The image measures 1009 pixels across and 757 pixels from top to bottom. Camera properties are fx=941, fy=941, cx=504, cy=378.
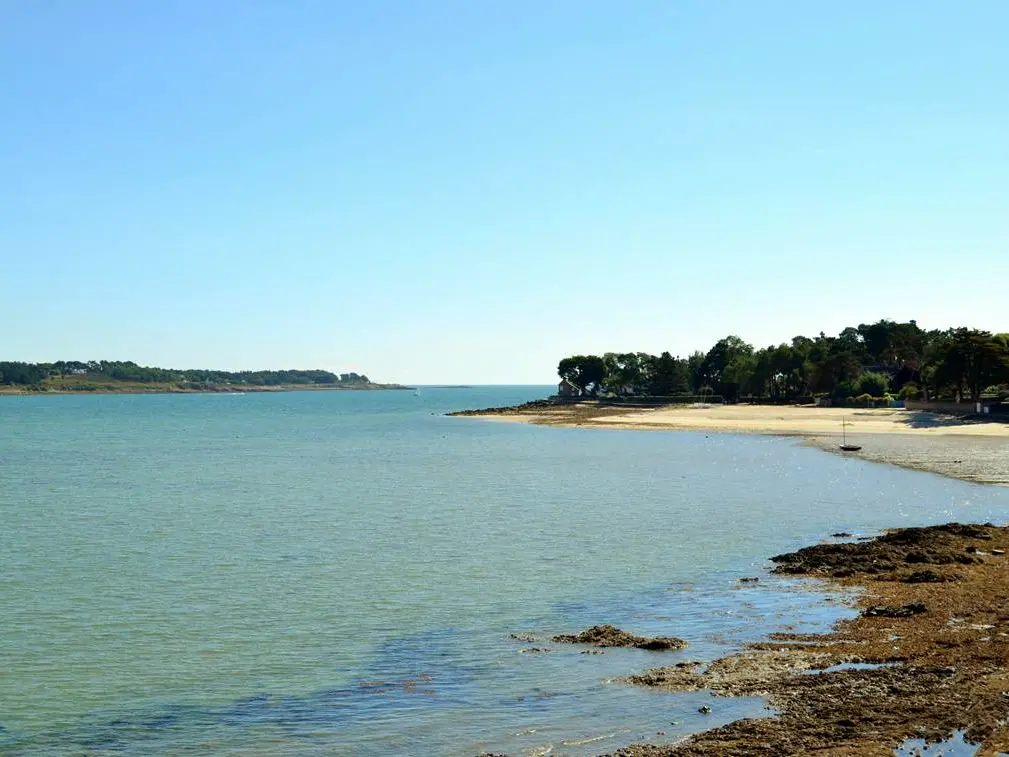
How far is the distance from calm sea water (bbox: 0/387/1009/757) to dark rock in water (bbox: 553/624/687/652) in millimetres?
490

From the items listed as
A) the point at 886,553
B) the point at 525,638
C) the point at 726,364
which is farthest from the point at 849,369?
the point at 525,638

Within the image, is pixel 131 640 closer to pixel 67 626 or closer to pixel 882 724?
pixel 67 626

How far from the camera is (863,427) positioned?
300 feet

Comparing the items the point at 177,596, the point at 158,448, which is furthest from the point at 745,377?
the point at 177,596

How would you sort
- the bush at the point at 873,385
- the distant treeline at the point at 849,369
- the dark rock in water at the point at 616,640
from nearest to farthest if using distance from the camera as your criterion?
the dark rock in water at the point at 616,640
the distant treeline at the point at 849,369
the bush at the point at 873,385

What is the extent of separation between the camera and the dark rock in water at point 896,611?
1912 centimetres

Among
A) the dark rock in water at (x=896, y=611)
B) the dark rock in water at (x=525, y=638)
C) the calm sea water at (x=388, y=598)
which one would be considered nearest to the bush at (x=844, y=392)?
the calm sea water at (x=388, y=598)

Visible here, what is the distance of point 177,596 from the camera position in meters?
23.9

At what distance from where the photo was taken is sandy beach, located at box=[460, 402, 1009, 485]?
58.3 metres

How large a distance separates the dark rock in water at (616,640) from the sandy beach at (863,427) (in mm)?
34662

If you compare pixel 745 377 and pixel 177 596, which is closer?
pixel 177 596

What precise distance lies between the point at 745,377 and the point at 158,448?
101m

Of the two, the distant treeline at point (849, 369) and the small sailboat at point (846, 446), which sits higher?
the distant treeline at point (849, 369)

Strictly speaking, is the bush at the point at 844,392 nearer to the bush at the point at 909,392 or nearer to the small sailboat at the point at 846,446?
the bush at the point at 909,392
